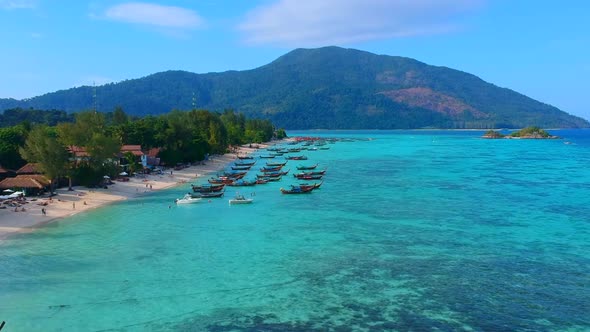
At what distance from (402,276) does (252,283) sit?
758 centimetres

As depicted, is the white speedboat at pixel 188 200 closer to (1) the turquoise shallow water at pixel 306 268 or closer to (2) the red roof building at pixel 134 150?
(1) the turquoise shallow water at pixel 306 268

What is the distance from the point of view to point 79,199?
46094mm

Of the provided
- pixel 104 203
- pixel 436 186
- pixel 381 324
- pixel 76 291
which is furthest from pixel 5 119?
pixel 381 324

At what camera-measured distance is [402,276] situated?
24125 mm

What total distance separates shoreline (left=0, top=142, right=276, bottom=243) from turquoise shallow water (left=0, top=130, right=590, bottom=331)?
1.85 metres

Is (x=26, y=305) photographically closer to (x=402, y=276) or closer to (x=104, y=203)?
(x=402, y=276)

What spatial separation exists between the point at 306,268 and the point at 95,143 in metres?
36.1

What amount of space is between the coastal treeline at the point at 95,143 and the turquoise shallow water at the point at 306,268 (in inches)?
331

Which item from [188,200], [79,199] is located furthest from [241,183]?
[79,199]

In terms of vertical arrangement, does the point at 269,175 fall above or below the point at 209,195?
above

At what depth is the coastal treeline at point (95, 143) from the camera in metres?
47.5

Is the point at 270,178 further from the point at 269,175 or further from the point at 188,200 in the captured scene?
the point at 188,200

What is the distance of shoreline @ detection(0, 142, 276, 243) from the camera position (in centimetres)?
3619

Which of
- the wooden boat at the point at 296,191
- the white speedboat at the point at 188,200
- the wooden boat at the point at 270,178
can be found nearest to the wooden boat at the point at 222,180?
the wooden boat at the point at 270,178
